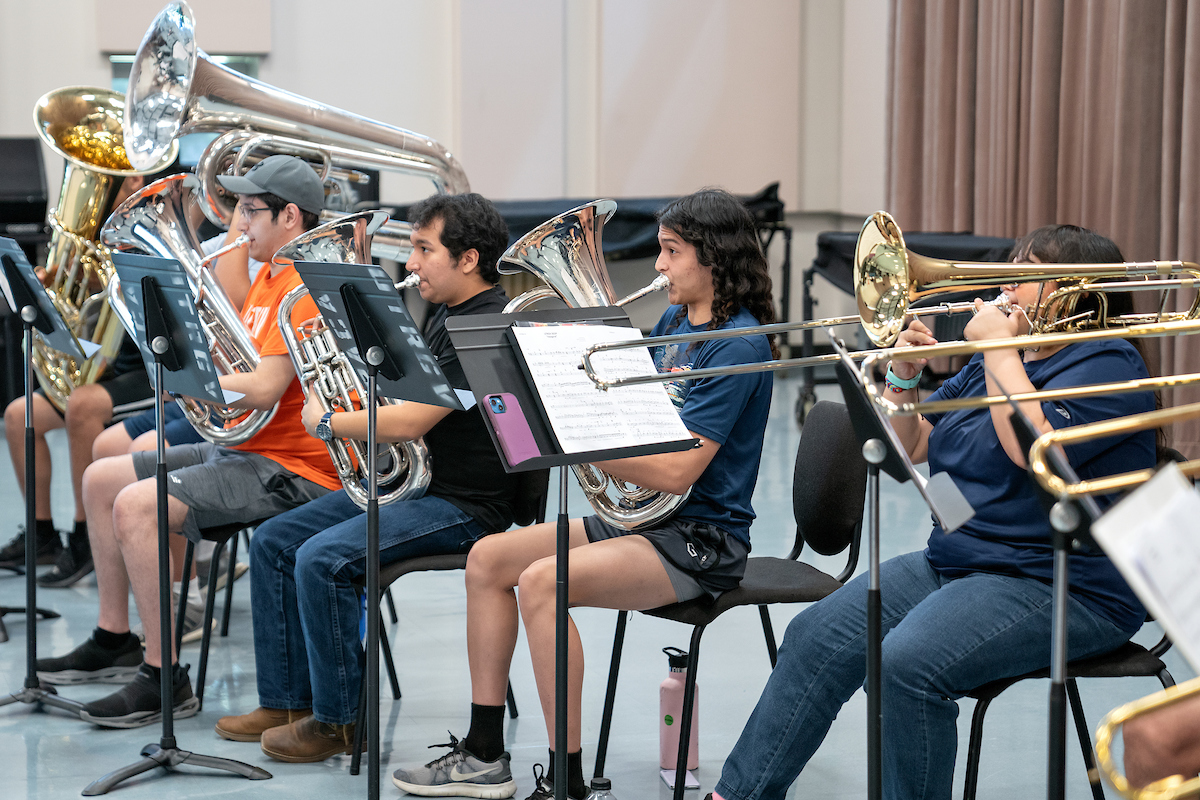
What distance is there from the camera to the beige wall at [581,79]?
7.82 m

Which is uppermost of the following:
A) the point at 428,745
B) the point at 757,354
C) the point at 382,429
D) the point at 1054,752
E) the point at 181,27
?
the point at 181,27

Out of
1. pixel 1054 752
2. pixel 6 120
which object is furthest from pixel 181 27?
pixel 6 120

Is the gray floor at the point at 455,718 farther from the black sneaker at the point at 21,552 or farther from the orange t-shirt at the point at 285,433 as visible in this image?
the orange t-shirt at the point at 285,433

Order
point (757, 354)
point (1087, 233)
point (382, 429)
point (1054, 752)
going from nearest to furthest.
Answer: point (1054, 752), point (1087, 233), point (757, 354), point (382, 429)

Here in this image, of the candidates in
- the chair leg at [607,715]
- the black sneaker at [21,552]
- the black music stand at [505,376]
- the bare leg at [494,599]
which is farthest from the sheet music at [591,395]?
the black sneaker at [21,552]

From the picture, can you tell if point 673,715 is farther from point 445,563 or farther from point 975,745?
point 975,745

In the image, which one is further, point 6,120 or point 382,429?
point 6,120

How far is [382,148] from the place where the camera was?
11.6 feet

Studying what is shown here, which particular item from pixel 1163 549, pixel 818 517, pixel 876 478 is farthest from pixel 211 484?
pixel 1163 549

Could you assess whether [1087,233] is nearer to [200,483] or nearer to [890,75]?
[200,483]

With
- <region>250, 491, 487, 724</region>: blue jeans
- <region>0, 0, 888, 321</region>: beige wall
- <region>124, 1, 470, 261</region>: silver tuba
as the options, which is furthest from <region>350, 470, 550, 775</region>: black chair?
<region>0, 0, 888, 321</region>: beige wall

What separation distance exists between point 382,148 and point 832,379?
4.73 metres

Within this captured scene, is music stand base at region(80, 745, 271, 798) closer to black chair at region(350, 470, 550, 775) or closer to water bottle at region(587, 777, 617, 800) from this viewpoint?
black chair at region(350, 470, 550, 775)

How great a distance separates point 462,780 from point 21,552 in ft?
7.98
